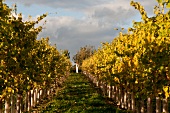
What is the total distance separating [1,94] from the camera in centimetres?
1869

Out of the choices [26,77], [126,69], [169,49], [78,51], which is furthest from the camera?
[78,51]

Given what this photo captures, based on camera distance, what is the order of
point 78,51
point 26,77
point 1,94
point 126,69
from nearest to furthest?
point 1,94 → point 26,77 → point 126,69 → point 78,51

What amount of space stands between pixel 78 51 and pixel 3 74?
166m

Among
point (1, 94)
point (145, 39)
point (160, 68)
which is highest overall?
point (145, 39)

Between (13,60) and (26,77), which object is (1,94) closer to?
(13,60)

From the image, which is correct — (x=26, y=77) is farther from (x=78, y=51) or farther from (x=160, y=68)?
(x=78, y=51)

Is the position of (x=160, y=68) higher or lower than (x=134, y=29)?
lower

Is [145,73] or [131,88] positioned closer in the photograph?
[145,73]

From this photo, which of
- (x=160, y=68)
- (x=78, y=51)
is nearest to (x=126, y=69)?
(x=160, y=68)

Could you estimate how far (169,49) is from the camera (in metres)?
17.3

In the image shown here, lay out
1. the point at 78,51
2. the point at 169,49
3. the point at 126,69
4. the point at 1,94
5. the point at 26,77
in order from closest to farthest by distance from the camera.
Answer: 1. the point at 169,49
2. the point at 1,94
3. the point at 26,77
4. the point at 126,69
5. the point at 78,51

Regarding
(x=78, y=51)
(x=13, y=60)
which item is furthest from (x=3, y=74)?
(x=78, y=51)

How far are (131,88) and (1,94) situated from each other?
11.5 metres

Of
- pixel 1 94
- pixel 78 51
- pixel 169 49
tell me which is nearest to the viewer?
pixel 169 49
